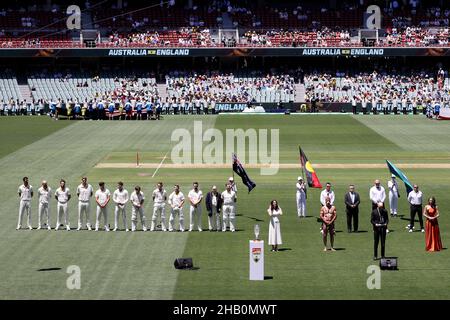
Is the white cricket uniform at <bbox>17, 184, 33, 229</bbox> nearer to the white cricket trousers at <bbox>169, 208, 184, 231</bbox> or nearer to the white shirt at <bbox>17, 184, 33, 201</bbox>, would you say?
the white shirt at <bbox>17, 184, 33, 201</bbox>

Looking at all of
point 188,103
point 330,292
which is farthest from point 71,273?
point 188,103

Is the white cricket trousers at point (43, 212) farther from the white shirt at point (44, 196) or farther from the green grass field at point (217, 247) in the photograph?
the green grass field at point (217, 247)

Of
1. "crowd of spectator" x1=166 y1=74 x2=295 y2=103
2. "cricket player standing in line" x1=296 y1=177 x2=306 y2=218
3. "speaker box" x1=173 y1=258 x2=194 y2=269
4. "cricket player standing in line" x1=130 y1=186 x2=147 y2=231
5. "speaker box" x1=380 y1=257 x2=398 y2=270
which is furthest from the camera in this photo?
"crowd of spectator" x1=166 y1=74 x2=295 y2=103

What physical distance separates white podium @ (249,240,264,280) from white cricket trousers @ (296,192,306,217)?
8.94 meters

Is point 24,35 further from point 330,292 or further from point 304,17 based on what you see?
point 330,292

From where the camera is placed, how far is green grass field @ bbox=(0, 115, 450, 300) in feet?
72.1

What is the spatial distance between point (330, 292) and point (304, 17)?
7483cm

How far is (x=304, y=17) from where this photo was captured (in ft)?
310

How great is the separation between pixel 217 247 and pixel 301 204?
5590 millimetres

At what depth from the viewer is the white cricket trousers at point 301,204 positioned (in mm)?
31578

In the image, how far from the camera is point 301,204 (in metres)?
31.8

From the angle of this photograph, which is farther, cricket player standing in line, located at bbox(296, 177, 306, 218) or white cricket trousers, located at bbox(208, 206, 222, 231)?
cricket player standing in line, located at bbox(296, 177, 306, 218)

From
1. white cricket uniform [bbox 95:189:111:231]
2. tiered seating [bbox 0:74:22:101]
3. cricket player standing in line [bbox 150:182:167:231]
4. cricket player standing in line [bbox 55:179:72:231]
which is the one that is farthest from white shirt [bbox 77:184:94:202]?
tiered seating [bbox 0:74:22:101]
